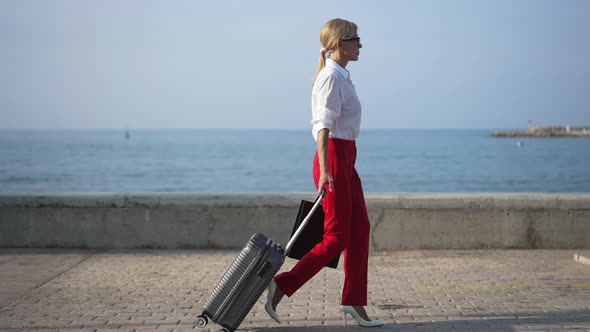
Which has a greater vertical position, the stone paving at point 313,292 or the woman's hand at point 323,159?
the woman's hand at point 323,159

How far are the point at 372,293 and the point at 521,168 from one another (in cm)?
6105

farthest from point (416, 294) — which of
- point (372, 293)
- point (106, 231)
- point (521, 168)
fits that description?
point (521, 168)

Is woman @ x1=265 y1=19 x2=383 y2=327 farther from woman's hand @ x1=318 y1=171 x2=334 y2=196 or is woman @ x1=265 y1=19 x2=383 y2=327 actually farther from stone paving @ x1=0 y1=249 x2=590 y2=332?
stone paving @ x1=0 y1=249 x2=590 y2=332

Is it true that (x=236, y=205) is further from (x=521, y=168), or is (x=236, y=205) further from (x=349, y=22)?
(x=521, y=168)

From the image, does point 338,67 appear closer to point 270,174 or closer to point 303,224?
point 303,224

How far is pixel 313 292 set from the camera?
6199mm

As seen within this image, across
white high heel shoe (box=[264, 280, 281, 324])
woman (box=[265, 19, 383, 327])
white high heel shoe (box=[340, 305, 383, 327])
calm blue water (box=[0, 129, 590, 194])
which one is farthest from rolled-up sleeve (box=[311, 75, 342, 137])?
calm blue water (box=[0, 129, 590, 194])

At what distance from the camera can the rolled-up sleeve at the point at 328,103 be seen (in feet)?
15.8

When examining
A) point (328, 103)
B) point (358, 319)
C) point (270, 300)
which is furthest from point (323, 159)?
point (358, 319)

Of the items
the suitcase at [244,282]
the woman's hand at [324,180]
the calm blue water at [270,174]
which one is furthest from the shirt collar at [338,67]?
the calm blue water at [270,174]

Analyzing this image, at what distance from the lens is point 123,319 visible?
5246 millimetres

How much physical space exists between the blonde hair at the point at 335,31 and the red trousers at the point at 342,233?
0.65 metres

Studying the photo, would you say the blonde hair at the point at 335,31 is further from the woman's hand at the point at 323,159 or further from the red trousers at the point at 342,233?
the red trousers at the point at 342,233

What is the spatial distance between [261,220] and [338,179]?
3.38 meters
